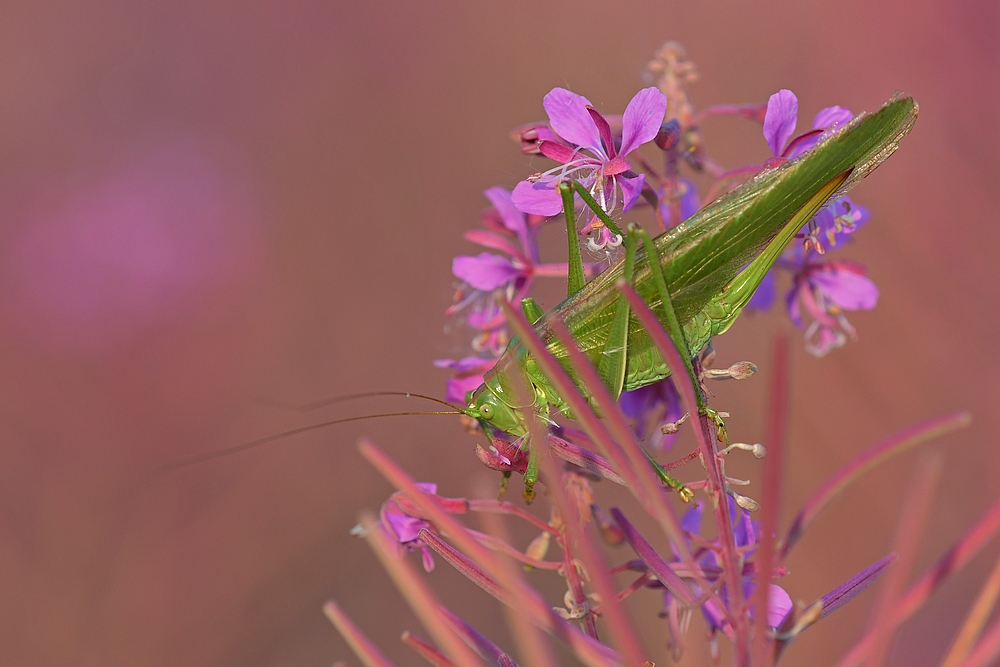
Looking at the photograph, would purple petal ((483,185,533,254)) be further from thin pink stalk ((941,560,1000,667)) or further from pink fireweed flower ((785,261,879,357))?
thin pink stalk ((941,560,1000,667))

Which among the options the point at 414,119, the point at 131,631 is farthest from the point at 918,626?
the point at 414,119

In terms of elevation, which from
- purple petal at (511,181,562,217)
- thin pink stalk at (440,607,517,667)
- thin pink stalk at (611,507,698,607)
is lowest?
thin pink stalk at (611,507,698,607)

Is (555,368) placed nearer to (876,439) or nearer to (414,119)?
(876,439)

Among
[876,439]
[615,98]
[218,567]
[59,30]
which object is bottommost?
[876,439]

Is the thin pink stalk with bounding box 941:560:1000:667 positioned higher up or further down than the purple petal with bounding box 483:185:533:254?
further down

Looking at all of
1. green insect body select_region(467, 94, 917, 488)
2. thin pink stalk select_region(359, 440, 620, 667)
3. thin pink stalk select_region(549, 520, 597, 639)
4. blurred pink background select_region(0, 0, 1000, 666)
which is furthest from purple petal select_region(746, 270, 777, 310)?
blurred pink background select_region(0, 0, 1000, 666)

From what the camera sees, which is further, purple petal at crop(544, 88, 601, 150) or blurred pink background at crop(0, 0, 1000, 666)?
blurred pink background at crop(0, 0, 1000, 666)

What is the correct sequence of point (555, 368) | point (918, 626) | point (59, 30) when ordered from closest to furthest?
point (555, 368) → point (918, 626) → point (59, 30)
